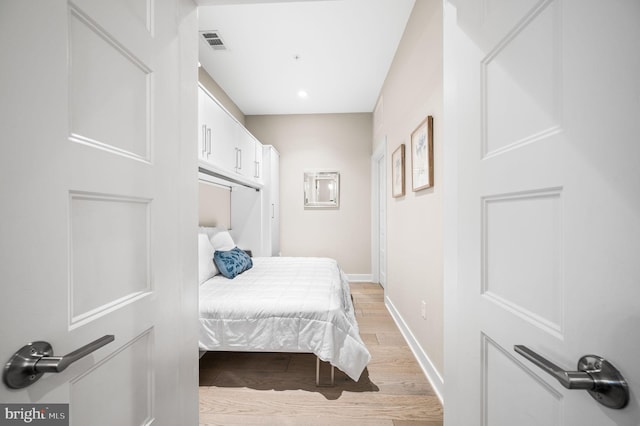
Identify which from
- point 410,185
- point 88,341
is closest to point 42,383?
point 88,341

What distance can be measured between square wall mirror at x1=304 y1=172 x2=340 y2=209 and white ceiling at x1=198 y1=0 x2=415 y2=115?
3.81 ft

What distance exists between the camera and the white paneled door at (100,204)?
448 mm

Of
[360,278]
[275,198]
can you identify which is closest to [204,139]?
[275,198]

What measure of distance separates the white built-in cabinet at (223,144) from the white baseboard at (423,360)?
2.36 metres

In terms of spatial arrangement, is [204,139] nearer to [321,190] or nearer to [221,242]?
[221,242]

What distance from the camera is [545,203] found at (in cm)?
56

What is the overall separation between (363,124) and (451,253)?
3959mm

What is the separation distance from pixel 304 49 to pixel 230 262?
2.33 meters

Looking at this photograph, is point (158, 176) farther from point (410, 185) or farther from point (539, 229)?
point (410, 185)

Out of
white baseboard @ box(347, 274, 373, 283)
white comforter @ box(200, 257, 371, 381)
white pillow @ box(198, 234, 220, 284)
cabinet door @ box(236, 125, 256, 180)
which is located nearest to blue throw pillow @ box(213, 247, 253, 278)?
white pillow @ box(198, 234, 220, 284)

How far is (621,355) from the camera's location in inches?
16.6

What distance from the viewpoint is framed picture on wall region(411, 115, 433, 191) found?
73.6 inches

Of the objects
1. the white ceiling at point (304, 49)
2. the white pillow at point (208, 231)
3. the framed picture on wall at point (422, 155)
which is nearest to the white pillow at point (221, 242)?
the white pillow at point (208, 231)

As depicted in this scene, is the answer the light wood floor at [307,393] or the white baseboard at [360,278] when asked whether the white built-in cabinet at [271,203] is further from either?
the light wood floor at [307,393]
